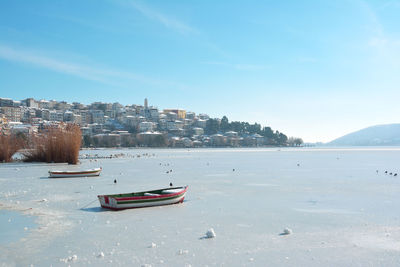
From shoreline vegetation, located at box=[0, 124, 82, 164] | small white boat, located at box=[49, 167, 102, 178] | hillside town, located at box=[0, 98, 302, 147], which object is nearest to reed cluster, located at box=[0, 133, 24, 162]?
shoreline vegetation, located at box=[0, 124, 82, 164]

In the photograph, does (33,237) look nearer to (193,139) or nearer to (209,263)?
(209,263)

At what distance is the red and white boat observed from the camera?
11867 millimetres

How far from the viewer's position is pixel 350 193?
606 inches

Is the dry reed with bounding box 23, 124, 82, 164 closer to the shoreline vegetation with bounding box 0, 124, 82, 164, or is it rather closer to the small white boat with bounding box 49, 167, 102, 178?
the shoreline vegetation with bounding box 0, 124, 82, 164

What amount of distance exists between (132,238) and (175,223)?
1.88 meters

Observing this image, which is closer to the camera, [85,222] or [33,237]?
[33,237]

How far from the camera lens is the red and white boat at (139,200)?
1187 cm

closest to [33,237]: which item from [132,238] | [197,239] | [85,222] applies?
[85,222]

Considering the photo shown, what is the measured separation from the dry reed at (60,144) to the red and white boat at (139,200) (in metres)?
23.9

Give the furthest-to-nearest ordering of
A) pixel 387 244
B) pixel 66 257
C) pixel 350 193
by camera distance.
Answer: pixel 350 193 → pixel 387 244 → pixel 66 257

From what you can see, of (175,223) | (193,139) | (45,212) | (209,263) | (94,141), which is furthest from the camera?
(193,139)

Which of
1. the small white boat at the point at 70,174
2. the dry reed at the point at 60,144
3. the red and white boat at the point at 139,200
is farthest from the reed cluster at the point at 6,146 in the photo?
the red and white boat at the point at 139,200

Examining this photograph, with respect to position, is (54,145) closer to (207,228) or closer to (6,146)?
(6,146)

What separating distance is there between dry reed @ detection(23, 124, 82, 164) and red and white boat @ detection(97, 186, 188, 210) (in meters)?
23.9
